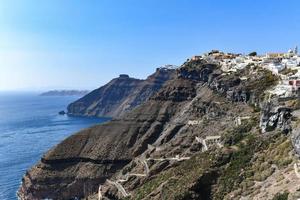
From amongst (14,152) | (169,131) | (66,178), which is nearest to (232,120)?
(169,131)

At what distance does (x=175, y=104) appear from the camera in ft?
379

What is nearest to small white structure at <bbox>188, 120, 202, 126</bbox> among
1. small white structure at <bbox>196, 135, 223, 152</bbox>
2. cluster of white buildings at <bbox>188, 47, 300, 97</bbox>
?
small white structure at <bbox>196, 135, 223, 152</bbox>

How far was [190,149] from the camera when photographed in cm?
7794

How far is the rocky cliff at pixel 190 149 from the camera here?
155ft

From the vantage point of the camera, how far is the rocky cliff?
47219 mm

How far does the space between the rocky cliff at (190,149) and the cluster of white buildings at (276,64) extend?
245cm

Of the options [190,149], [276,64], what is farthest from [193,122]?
[276,64]

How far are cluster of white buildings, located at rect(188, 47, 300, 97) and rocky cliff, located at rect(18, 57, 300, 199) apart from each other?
245cm

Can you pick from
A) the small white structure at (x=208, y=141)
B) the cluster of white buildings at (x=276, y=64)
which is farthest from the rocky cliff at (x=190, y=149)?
the cluster of white buildings at (x=276, y=64)

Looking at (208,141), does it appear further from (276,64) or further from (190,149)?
(276,64)

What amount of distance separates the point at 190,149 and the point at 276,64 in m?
30.0

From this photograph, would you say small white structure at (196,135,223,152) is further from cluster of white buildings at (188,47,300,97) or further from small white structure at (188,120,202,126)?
small white structure at (188,120,202,126)

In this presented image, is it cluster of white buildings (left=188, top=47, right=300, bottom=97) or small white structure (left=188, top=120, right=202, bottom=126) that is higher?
cluster of white buildings (left=188, top=47, right=300, bottom=97)

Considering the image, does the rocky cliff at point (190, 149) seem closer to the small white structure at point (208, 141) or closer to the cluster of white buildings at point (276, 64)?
the small white structure at point (208, 141)
